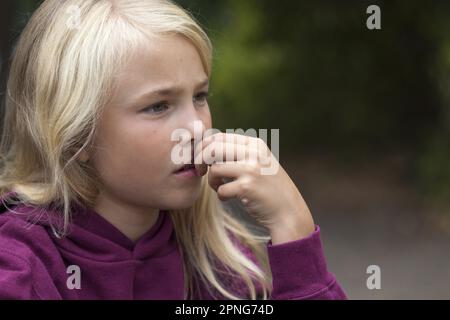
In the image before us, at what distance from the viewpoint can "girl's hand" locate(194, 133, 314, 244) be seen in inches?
81.4

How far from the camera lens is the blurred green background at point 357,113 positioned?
6402 millimetres

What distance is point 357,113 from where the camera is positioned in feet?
28.0

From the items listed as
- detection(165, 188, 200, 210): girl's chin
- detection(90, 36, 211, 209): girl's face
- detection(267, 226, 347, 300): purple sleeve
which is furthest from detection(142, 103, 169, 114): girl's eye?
detection(267, 226, 347, 300): purple sleeve

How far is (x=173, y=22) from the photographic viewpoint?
2195mm

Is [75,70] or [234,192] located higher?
[75,70]

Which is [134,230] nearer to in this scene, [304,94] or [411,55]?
[411,55]

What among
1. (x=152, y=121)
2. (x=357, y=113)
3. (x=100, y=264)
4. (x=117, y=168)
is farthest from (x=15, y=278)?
(x=357, y=113)

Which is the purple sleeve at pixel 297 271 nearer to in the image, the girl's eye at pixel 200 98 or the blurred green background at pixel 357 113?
the girl's eye at pixel 200 98

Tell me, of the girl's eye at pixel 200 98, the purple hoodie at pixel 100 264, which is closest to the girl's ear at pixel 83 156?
the purple hoodie at pixel 100 264

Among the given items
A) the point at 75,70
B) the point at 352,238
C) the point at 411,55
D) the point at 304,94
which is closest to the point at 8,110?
the point at 75,70

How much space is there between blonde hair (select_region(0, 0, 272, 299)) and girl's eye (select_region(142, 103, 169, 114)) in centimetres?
13

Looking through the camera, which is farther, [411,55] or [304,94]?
[304,94]

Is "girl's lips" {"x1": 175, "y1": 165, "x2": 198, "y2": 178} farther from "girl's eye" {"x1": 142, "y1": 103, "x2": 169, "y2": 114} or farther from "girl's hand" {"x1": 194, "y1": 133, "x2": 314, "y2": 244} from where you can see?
"girl's eye" {"x1": 142, "y1": 103, "x2": 169, "y2": 114}
